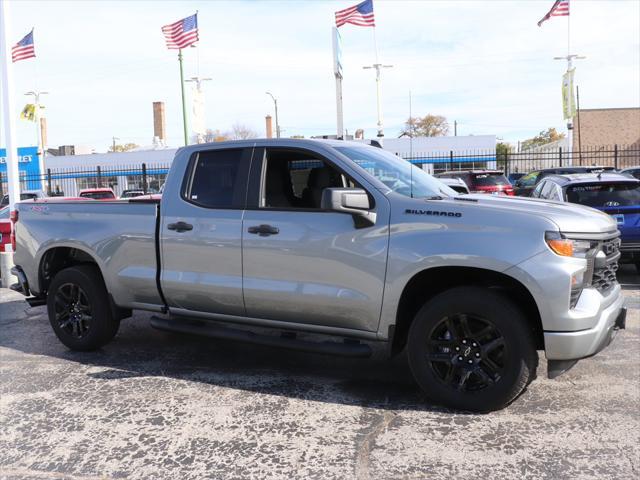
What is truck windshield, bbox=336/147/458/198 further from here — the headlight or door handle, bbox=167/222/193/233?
door handle, bbox=167/222/193/233

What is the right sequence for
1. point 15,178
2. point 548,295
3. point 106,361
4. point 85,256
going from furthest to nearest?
point 15,178 → point 85,256 → point 106,361 → point 548,295

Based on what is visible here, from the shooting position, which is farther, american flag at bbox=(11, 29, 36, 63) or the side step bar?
american flag at bbox=(11, 29, 36, 63)

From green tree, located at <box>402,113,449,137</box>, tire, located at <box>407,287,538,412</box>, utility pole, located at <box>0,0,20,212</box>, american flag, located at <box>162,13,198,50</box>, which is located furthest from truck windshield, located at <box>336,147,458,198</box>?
green tree, located at <box>402,113,449,137</box>

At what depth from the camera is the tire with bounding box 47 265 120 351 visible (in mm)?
5859

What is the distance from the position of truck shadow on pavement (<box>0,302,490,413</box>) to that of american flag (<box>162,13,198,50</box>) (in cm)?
2333

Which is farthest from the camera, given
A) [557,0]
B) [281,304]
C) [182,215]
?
[557,0]

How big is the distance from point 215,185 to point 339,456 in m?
2.57

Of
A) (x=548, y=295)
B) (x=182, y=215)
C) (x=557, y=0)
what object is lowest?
(x=548, y=295)

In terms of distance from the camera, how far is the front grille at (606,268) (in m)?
4.24

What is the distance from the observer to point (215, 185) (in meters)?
5.32

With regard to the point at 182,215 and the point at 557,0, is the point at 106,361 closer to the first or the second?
the point at 182,215

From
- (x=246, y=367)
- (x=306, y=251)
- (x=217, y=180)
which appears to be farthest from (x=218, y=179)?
(x=246, y=367)

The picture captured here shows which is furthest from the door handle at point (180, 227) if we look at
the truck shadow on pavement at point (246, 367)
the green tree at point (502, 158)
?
the green tree at point (502, 158)

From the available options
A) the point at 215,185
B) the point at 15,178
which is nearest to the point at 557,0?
the point at 15,178
